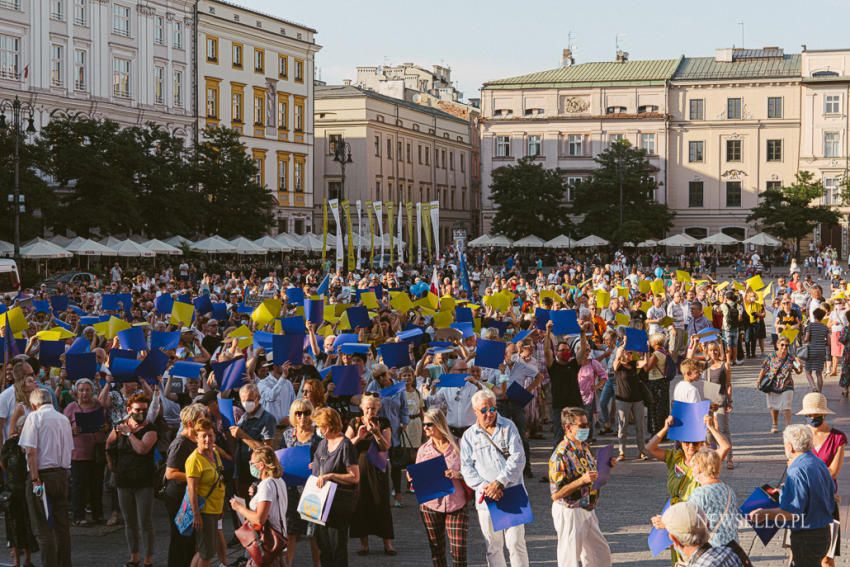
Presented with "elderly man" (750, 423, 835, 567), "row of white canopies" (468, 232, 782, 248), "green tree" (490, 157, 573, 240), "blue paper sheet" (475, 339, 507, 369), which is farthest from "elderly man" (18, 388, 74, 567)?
"green tree" (490, 157, 573, 240)

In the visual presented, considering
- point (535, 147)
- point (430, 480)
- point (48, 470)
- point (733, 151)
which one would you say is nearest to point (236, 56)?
point (535, 147)

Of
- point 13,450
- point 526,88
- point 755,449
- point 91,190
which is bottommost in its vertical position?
point 755,449

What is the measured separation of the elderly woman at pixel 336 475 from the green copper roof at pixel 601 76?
7976 centimetres

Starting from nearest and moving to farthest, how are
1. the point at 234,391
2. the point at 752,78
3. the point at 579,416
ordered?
the point at 579,416
the point at 234,391
the point at 752,78

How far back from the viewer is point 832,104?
270ft

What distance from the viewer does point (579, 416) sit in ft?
28.4

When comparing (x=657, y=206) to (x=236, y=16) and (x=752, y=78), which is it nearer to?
(x=752, y=78)

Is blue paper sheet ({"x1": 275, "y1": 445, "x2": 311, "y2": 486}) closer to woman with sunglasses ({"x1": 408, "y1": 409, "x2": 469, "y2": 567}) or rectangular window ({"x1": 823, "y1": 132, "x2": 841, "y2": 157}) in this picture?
woman with sunglasses ({"x1": 408, "y1": 409, "x2": 469, "y2": 567})

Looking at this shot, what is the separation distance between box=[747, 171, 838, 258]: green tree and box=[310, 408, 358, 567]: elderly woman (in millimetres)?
69499

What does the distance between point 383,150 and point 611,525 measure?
251 feet

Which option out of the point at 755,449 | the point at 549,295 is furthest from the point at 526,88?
the point at 755,449

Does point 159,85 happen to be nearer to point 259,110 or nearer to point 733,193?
point 259,110

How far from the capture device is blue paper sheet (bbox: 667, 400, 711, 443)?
8.95 metres

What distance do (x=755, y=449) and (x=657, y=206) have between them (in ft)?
211
